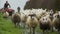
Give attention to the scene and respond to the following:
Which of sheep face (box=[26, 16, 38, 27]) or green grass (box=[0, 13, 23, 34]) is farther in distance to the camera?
sheep face (box=[26, 16, 38, 27])

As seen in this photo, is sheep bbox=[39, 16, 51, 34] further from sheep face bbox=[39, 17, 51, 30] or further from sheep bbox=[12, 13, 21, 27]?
sheep bbox=[12, 13, 21, 27]

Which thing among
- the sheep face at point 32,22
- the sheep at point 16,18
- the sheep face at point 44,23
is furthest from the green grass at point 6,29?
the sheep at point 16,18

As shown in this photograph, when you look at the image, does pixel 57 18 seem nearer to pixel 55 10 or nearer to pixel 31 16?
pixel 31 16

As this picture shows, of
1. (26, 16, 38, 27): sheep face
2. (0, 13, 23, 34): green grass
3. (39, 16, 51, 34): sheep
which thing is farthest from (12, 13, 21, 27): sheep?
(0, 13, 23, 34): green grass

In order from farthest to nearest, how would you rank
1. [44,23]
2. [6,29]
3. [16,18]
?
1. [16,18]
2. [44,23]
3. [6,29]

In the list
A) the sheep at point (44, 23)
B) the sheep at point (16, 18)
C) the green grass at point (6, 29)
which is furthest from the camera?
the sheep at point (16, 18)

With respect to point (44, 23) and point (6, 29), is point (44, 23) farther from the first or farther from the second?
point (6, 29)

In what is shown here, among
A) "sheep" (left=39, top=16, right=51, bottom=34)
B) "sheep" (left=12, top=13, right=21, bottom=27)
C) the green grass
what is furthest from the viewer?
"sheep" (left=12, top=13, right=21, bottom=27)

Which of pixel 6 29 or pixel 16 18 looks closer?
pixel 6 29

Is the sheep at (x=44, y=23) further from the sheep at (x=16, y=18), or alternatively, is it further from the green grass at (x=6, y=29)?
the sheep at (x=16, y=18)

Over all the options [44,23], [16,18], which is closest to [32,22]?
[44,23]

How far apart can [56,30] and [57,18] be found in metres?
0.41


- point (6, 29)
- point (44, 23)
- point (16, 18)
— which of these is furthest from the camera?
point (16, 18)

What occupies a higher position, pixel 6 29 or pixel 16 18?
pixel 6 29
